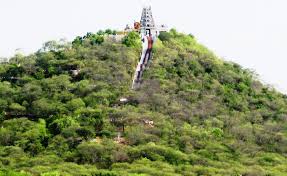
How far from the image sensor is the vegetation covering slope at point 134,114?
50.7 m

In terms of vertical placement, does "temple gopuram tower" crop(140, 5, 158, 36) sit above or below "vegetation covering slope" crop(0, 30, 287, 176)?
above

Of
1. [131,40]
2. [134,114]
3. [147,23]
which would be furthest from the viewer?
[147,23]

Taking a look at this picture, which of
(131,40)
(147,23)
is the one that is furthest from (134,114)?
(147,23)

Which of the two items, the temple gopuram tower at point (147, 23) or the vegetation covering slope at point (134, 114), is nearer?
the vegetation covering slope at point (134, 114)

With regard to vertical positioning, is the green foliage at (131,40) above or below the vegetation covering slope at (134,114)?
above

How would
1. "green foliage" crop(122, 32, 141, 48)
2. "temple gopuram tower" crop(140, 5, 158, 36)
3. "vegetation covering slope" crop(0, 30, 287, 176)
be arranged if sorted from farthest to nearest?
"temple gopuram tower" crop(140, 5, 158, 36), "green foliage" crop(122, 32, 141, 48), "vegetation covering slope" crop(0, 30, 287, 176)

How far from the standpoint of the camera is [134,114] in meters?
56.6

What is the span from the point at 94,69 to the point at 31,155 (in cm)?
1371

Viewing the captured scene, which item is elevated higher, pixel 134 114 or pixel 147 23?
pixel 147 23

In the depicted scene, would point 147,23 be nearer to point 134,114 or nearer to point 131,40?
point 131,40

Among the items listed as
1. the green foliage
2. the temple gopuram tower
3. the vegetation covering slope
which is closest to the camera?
the vegetation covering slope

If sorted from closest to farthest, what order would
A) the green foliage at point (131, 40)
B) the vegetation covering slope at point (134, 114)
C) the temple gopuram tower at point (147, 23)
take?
the vegetation covering slope at point (134, 114) < the green foliage at point (131, 40) < the temple gopuram tower at point (147, 23)

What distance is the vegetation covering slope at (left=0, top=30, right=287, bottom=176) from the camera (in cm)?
5066

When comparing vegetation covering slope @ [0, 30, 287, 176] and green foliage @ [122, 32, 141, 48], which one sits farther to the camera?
green foliage @ [122, 32, 141, 48]
